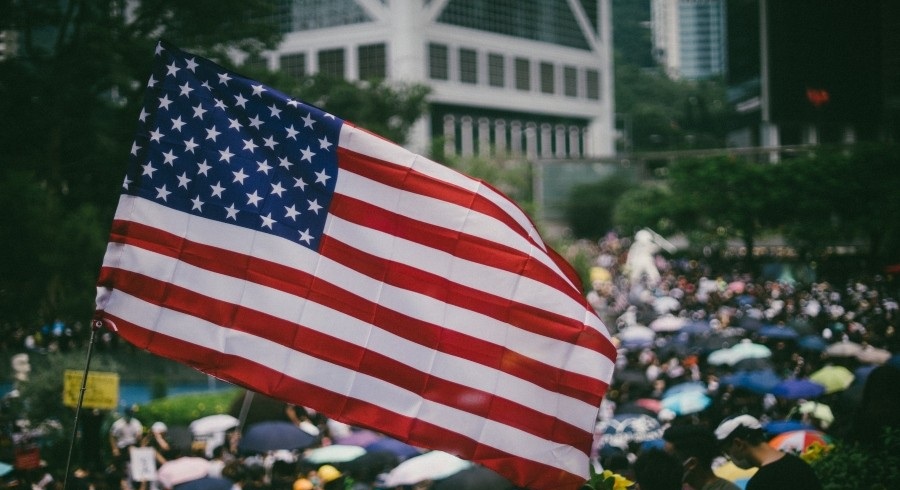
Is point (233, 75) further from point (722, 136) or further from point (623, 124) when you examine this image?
point (623, 124)

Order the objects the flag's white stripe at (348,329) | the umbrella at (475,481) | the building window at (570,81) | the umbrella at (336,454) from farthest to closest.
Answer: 1. the building window at (570,81)
2. the umbrella at (336,454)
3. the umbrella at (475,481)
4. the flag's white stripe at (348,329)

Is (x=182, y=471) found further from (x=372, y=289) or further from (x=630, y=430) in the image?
(x=372, y=289)

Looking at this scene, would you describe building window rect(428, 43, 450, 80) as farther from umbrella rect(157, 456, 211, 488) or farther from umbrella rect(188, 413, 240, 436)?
umbrella rect(157, 456, 211, 488)

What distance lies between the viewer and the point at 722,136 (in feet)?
291

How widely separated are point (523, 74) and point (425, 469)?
7681 centimetres

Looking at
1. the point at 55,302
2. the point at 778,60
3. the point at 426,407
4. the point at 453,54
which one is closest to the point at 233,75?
the point at 426,407

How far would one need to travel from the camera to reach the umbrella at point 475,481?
28.2ft

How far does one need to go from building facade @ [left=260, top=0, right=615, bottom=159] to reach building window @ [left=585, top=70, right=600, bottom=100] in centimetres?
8

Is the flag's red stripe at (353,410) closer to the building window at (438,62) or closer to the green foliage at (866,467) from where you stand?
the green foliage at (866,467)

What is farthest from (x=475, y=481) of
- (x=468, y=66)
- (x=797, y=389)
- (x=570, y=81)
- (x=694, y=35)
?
(x=694, y=35)

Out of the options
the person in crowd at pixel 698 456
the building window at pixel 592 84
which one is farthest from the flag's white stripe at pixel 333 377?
the building window at pixel 592 84

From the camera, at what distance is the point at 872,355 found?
50.2 feet

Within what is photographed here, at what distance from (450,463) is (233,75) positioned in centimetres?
484

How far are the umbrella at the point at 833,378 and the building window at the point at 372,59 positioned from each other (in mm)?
62927
